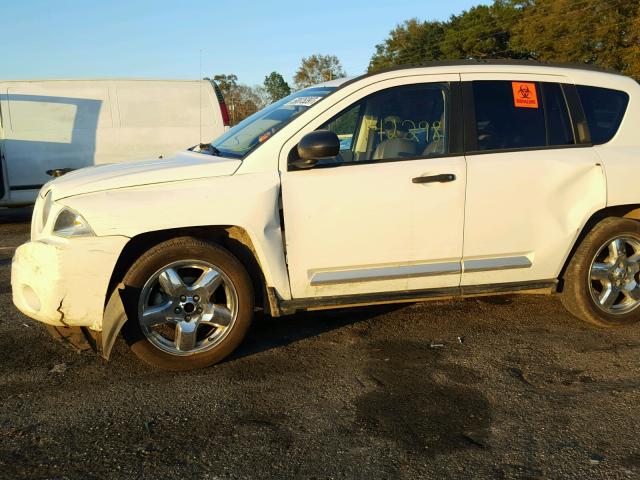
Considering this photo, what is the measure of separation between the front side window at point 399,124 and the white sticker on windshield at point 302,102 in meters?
0.26

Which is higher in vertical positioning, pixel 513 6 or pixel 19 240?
pixel 513 6

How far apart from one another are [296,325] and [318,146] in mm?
1605

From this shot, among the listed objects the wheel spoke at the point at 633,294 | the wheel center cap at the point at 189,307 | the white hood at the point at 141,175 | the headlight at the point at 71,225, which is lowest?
the wheel spoke at the point at 633,294

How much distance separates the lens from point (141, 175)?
389 cm

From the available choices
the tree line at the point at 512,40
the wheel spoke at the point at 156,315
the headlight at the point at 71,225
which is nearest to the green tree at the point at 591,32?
the tree line at the point at 512,40

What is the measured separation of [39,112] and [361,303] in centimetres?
725

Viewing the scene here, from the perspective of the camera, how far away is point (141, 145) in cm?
998

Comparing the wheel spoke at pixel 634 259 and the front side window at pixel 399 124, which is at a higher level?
the front side window at pixel 399 124

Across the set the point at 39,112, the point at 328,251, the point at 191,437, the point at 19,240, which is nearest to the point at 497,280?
the point at 328,251

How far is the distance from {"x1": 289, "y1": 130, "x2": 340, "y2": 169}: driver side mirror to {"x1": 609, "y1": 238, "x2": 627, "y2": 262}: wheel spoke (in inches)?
89.4

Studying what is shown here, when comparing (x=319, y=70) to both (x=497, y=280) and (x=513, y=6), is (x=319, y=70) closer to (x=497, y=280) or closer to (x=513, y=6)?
(x=513, y=6)

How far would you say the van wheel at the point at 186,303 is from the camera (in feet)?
12.6

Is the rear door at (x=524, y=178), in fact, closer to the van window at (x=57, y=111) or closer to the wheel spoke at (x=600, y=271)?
the wheel spoke at (x=600, y=271)

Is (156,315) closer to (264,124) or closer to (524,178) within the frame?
(264,124)
